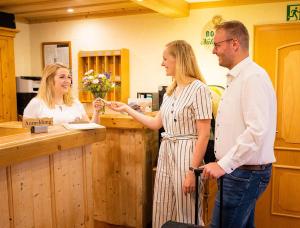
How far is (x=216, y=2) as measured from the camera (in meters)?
3.72

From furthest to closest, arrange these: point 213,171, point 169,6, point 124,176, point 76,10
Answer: point 76,10, point 169,6, point 124,176, point 213,171

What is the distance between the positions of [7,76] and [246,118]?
12.2 feet

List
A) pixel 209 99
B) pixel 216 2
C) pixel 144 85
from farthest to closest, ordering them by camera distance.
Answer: pixel 144 85
pixel 216 2
pixel 209 99

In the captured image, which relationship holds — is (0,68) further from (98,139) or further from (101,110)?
(98,139)

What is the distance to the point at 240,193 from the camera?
1713mm

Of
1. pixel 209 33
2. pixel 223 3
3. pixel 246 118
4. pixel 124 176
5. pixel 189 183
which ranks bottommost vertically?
pixel 124 176

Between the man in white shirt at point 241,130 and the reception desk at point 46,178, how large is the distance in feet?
2.73

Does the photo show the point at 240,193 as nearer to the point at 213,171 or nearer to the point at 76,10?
the point at 213,171

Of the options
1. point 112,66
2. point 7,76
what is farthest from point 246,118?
point 7,76

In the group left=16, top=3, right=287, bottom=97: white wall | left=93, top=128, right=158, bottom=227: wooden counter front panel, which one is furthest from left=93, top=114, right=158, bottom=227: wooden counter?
left=16, top=3, right=287, bottom=97: white wall

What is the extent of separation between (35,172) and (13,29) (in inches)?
127

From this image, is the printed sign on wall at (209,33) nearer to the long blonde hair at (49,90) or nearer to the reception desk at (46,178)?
the long blonde hair at (49,90)

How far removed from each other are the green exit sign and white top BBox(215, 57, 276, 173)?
81.1 inches

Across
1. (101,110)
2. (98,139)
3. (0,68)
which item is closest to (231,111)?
(98,139)
